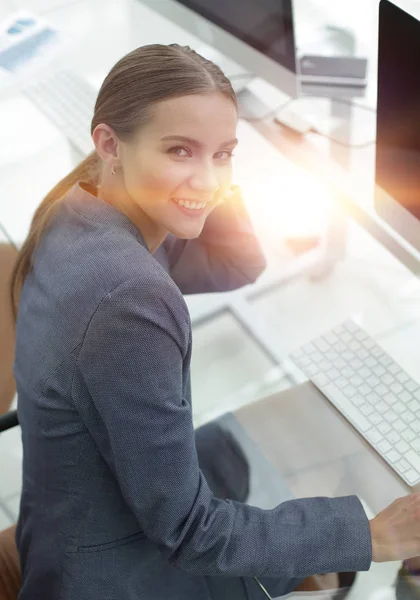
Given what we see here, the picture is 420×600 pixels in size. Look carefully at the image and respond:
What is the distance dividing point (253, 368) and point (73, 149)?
2.31 feet

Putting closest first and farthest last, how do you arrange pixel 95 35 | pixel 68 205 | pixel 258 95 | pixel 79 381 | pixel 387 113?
1. pixel 79 381
2. pixel 68 205
3. pixel 387 113
4. pixel 258 95
5. pixel 95 35

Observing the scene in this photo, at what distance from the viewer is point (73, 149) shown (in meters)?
1.66

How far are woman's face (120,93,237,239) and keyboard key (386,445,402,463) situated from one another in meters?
0.42

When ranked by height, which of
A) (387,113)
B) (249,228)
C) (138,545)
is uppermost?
(387,113)

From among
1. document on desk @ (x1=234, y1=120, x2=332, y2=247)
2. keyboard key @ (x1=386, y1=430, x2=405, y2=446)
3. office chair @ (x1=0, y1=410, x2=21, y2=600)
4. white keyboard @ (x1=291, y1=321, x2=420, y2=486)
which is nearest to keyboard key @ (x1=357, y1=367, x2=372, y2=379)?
white keyboard @ (x1=291, y1=321, x2=420, y2=486)

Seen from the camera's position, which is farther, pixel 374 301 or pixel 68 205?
pixel 374 301

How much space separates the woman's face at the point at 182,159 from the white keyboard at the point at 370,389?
1.11 feet

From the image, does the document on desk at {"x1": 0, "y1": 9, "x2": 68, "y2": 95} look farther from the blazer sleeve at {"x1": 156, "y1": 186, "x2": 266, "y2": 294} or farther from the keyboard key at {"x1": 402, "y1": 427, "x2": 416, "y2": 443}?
the keyboard key at {"x1": 402, "y1": 427, "x2": 416, "y2": 443}

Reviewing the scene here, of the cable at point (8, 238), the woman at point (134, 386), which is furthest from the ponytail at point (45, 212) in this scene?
the cable at point (8, 238)

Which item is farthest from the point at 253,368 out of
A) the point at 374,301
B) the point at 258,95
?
the point at 258,95

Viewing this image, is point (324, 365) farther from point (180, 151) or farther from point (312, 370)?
point (180, 151)

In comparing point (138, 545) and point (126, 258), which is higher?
point (126, 258)

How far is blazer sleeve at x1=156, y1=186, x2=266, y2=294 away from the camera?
1344mm

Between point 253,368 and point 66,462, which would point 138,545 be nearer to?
point 66,462
